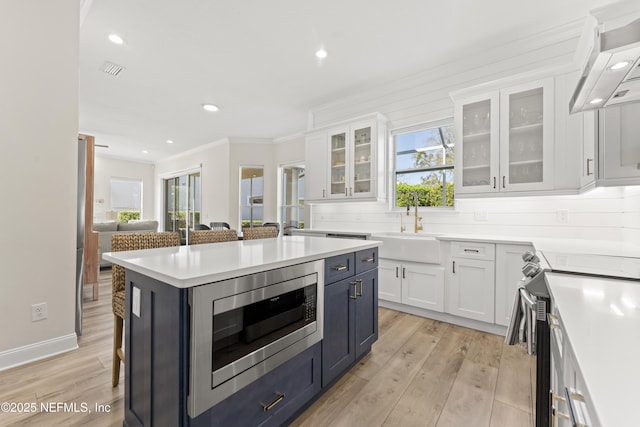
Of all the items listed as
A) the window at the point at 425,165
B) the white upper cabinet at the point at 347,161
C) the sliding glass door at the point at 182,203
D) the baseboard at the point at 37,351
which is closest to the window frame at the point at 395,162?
the window at the point at 425,165

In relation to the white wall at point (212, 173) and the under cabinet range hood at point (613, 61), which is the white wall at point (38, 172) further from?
the white wall at point (212, 173)

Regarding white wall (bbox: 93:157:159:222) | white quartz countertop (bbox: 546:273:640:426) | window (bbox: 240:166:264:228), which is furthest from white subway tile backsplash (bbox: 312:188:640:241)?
white wall (bbox: 93:157:159:222)

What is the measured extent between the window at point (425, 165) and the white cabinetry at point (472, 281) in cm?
86

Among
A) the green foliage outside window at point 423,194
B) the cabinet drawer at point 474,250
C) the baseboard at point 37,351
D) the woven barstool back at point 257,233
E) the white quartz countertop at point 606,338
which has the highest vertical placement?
the green foliage outside window at point 423,194

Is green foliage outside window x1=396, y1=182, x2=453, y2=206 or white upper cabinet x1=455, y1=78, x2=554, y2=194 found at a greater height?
white upper cabinet x1=455, y1=78, x2=554, y2=194

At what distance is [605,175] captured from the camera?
1766 mm

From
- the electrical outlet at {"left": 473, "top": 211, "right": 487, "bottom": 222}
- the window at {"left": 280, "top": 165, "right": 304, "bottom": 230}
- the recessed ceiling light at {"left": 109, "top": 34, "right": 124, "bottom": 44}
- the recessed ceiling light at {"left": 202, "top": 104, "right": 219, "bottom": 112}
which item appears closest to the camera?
the recessed ceiling light at {"left": 109, "top": 34, "right": 124, "bottom": 44}

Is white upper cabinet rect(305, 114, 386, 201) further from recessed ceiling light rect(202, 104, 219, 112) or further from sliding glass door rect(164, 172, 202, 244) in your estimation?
sliding glass door rect(164, 172, 202, 244)

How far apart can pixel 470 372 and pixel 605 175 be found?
1576 millimetres

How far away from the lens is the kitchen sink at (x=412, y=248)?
2.93 meters

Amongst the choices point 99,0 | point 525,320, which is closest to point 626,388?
point 525,320

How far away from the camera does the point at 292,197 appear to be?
6059 mm

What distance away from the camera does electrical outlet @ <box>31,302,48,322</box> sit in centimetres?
216

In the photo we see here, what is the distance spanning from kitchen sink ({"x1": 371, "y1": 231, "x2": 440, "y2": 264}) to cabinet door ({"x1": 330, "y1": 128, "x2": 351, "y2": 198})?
0.95 meters
